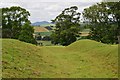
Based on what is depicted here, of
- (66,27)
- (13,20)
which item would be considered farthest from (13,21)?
(66,27)

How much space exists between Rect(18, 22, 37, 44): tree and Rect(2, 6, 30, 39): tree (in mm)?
2226

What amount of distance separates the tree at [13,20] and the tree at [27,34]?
87.6 inches

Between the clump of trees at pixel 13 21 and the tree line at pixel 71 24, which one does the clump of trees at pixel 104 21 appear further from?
the clump of trees at pixel 13 21

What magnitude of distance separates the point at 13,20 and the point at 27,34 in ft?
17.0

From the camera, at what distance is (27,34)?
3462 centimetres

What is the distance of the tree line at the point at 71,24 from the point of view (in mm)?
34312

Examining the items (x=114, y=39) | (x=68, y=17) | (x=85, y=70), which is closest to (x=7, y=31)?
(x=68, y=17)

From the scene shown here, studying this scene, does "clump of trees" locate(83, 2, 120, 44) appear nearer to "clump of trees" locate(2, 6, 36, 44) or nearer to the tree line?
the tree line

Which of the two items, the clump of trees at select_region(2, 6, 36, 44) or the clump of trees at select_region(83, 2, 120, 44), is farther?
the clump of trees at select_region(2, 6, 36, 44)

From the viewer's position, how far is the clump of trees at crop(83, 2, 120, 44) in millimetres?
33781

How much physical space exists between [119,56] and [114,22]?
21509 millimetres

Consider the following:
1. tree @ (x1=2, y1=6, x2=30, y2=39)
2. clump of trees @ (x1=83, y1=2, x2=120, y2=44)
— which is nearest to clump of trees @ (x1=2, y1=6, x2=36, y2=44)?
tree @ (x1=2, y1=6, x2=30, y2=39)

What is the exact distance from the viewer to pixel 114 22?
115 ft

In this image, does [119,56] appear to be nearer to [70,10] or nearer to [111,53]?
[111,53]
